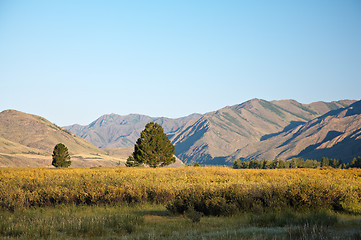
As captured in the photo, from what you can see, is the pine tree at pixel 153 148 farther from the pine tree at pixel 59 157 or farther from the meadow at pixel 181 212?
the meadow at pixel 181 212

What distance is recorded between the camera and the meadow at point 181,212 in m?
10.0

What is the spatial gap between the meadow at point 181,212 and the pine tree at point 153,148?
38822mm

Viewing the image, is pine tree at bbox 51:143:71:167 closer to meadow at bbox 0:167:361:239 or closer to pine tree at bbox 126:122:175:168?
pine tree at bbox 126:122:175:168

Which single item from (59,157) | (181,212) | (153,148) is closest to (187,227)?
(181,212)

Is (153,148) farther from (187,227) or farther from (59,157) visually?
(187,227)

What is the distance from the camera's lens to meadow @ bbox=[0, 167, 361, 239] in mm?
10047

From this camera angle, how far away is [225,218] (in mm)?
12906

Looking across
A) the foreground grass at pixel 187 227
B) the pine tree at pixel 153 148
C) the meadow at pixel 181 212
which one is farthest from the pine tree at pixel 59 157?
the foreground grass at pixel 187 227

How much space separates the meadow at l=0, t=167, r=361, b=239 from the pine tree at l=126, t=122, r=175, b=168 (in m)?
38.8

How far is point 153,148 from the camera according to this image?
59.3 metres

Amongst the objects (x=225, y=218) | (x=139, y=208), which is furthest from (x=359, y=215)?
(x=139, y=208)

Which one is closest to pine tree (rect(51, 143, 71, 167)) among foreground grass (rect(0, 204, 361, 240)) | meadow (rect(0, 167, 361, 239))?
meadow (rect(0, 167, 361, 239))

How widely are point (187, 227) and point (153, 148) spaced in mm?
48360

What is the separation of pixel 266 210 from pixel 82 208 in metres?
8.01
